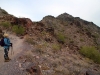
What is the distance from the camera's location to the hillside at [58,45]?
15086mm

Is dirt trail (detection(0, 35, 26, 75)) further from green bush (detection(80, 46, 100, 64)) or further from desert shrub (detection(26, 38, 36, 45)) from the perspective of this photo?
green bush (detection(80, 46, 100, 64))

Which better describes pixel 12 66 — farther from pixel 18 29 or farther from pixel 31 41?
pixel 18 29

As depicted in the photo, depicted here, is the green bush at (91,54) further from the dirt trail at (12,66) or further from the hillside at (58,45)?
the dirt trail at (12,66)

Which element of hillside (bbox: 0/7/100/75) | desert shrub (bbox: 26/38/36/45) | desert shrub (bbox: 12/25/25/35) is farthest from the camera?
desert shrub (bbox: 12/25/25/35)

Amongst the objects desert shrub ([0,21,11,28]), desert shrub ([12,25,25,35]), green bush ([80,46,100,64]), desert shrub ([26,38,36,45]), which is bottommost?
green bush ([80,46,100,64])

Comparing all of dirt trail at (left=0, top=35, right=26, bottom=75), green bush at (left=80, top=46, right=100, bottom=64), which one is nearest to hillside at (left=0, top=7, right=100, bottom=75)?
green bush at (left=80, top=46, right=100, bottom=64)

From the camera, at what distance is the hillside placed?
15.1 m

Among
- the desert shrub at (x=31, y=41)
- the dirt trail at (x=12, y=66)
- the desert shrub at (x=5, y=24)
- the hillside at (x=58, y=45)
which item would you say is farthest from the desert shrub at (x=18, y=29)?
the dirt trail at (x=12, y=66)

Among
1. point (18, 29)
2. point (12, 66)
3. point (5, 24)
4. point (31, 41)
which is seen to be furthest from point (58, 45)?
point (12, 66)

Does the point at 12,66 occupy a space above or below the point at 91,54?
above

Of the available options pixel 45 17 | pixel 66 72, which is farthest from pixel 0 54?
pixel 45 17

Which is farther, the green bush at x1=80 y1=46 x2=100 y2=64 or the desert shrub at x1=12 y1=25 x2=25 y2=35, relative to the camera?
the desert shrub at x1=12 y1=25 x2=25 y2=35

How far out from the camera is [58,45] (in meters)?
21.7

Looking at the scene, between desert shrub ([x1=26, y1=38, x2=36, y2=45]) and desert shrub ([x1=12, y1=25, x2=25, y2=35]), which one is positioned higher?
desert shrub ([x1=12, y1=25, x2=25, y2=35])
